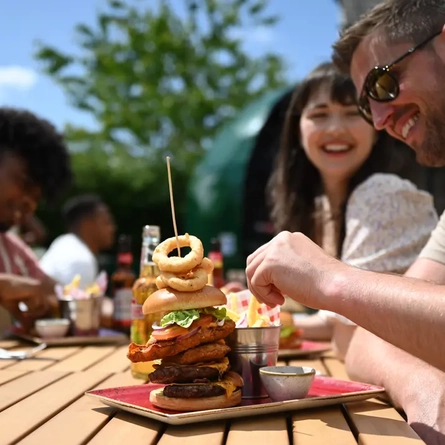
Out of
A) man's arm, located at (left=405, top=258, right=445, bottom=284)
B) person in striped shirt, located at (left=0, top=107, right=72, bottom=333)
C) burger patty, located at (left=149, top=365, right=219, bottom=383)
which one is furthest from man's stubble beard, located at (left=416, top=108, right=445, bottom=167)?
person in striped shirt, located at (left=0, top=107, right=72, bottom=333)

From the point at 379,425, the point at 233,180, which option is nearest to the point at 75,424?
the point at 379,425

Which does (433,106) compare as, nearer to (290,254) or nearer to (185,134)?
(290,254)

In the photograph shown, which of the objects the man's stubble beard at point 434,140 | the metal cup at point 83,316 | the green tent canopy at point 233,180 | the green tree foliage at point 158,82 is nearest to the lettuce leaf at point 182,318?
the man's stubble beard at point 434,140

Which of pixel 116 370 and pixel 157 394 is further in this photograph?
pixel 116 370

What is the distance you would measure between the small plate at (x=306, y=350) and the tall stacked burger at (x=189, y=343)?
888 millimetres

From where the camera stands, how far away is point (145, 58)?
71.4 ft

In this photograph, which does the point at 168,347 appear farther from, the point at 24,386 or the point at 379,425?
the point at 24,386

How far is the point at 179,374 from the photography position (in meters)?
1.67

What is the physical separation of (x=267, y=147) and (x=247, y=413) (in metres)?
8.24

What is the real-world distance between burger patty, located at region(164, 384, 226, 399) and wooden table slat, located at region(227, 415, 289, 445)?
89 mm

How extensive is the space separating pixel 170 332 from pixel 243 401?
28 centimetres

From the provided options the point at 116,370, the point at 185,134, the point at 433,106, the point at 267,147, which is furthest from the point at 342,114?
the point at 185,134

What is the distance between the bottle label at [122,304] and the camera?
3.40 m

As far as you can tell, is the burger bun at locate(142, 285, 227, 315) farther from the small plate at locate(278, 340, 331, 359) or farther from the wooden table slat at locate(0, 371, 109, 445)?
the small plate at locate(278, 340, 331, 359)
